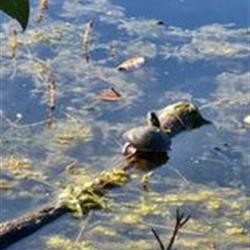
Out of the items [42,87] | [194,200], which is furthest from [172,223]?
[42,87]

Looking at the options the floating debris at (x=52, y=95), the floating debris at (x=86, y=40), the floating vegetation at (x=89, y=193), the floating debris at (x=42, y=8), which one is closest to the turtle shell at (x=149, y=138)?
the floating vegetation at (x=89, y=193)

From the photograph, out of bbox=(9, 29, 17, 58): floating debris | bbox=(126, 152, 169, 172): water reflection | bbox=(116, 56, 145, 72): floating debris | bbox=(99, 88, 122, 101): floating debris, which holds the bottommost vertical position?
bbox=(126, 152, 169, 172): water reflection

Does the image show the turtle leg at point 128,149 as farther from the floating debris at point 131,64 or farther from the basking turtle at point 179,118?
the floating debris at point 131,64

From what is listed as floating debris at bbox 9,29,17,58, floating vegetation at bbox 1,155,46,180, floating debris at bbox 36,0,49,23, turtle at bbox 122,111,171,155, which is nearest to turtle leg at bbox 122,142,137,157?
turtle at bbox 122,111,171,155

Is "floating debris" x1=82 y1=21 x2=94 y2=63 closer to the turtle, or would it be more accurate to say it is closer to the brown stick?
the turtle

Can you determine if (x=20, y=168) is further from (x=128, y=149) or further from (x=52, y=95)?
(x=52, y=95)
